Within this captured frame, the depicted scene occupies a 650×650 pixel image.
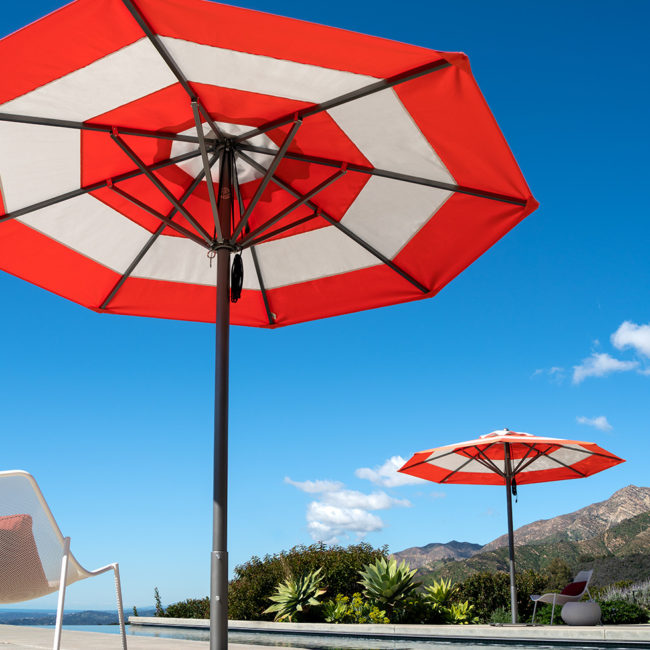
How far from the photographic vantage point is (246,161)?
395cm

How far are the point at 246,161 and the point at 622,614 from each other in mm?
9602

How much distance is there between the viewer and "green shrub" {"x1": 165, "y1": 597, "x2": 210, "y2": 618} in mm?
12018

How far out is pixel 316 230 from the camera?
Result: 4.93 meters

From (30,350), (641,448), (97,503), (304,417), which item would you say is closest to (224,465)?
(97,503)

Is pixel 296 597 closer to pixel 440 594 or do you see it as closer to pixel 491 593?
pixel 440 594

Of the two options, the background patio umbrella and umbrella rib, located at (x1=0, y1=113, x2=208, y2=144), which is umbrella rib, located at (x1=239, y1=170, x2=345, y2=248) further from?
the background patio umbrella

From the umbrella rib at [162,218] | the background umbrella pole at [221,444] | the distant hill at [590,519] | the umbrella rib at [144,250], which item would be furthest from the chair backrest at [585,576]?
the distant hill at [590,519]

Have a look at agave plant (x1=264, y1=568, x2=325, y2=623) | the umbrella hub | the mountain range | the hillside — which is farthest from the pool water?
the hillside

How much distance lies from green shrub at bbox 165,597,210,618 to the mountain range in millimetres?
4088

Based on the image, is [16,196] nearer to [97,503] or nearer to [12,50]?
[12,50]

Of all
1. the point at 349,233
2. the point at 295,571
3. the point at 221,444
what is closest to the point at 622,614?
the point at 295,571

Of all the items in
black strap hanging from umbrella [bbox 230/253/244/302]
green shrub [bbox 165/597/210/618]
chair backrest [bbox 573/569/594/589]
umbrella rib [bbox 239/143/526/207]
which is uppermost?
umbrella rib [bbox 239/143/526/207]

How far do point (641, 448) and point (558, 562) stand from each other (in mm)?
27968

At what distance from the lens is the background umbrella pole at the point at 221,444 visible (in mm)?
3171
